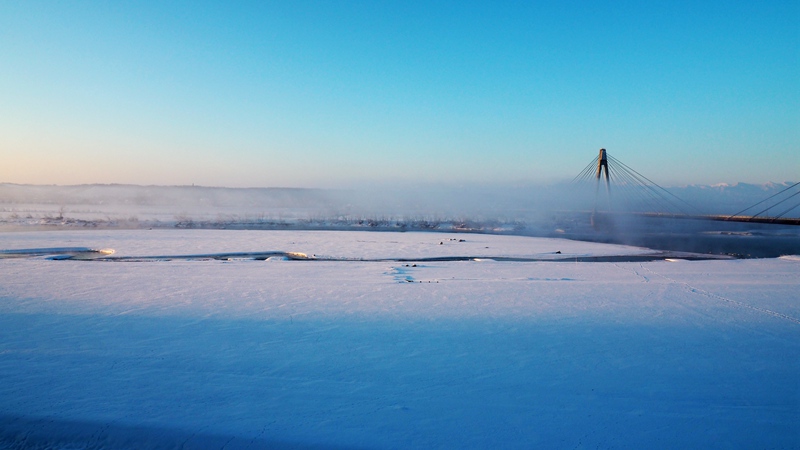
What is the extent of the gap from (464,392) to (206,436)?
9.32 feet

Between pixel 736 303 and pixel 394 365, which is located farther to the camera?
pixel 736 303

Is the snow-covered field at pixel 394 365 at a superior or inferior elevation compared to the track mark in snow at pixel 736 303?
inferior

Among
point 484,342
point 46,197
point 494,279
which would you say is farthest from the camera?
point 46,197

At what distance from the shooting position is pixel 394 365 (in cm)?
596

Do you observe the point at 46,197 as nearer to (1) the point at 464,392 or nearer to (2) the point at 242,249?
(2) the point at 242,249

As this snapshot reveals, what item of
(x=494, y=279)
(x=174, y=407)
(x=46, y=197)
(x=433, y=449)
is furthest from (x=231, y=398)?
(x=46, y=197)

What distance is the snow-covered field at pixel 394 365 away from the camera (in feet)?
14.5

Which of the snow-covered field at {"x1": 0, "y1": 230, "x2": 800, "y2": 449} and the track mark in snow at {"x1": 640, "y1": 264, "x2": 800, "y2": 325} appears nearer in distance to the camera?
the snow-covered field at {"x1": 0, "y1": 230, "x2": 800, "y2": 449}

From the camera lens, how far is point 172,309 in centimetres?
888

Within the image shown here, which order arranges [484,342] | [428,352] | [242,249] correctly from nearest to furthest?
[428,352] → [484,342] → [242,249]

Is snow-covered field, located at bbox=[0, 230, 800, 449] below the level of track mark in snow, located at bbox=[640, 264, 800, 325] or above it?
below

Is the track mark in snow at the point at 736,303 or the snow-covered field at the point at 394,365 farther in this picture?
the track mark in snow at the point at 736,303

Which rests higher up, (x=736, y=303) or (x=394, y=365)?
(x=736, y=303)

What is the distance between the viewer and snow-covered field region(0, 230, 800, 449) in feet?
14.5
